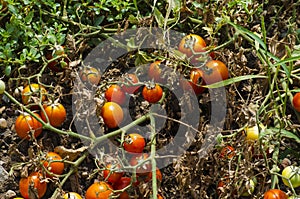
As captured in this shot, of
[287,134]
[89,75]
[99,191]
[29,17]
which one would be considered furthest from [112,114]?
[287,134]

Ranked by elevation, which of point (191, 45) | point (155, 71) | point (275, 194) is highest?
point (191, 45)

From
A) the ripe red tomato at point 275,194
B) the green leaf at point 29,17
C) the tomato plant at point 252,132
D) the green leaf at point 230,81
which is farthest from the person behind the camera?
the green leaf at point 29,17

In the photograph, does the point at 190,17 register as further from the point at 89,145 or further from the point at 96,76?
the point at 89,145

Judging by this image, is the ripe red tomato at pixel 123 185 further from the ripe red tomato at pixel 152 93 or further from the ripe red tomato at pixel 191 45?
the ripe red tomato at pixel 191 45

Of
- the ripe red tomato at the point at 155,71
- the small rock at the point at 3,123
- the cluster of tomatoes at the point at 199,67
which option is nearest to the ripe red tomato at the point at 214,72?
the cluster of tomatoes at the point at 199,67

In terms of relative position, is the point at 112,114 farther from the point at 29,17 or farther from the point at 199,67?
the point at 29,17

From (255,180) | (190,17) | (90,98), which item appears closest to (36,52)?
(90,98)
